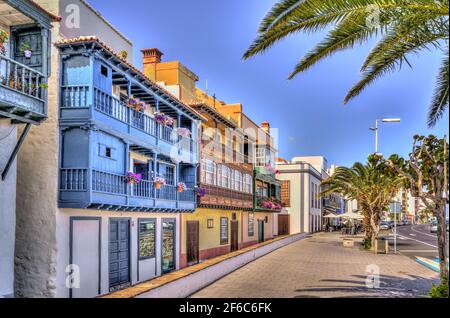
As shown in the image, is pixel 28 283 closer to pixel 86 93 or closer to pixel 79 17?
pixel 86 93

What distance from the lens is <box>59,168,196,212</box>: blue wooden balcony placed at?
516 inches

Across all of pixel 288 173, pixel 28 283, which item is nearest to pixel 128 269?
pixel 28 283

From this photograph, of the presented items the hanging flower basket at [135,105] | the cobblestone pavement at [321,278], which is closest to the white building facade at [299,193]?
the cobblestone pavement at [321,278]

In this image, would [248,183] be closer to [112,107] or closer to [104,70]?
[112,107]


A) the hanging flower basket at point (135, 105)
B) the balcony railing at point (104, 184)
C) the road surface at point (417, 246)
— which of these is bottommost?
the road surface at point (417, 246)

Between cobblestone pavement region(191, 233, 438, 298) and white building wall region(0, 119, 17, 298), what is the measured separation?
20.4 ft

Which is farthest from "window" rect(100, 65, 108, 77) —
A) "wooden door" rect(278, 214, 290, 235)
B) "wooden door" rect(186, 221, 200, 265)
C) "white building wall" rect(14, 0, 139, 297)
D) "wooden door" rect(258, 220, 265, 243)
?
"wooden door" rect(278, 214, 290, 235)

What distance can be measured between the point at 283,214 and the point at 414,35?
42.8m

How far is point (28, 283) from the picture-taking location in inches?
516

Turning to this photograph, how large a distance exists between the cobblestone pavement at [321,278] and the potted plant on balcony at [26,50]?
8.90 meters

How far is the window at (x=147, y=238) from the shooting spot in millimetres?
17703

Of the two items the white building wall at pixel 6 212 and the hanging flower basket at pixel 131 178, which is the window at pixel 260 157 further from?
the white building wall at pixel 6 212

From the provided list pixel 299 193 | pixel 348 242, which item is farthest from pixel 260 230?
pixel 299 193

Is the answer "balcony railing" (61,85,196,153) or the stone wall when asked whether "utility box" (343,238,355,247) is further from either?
the stone wall
